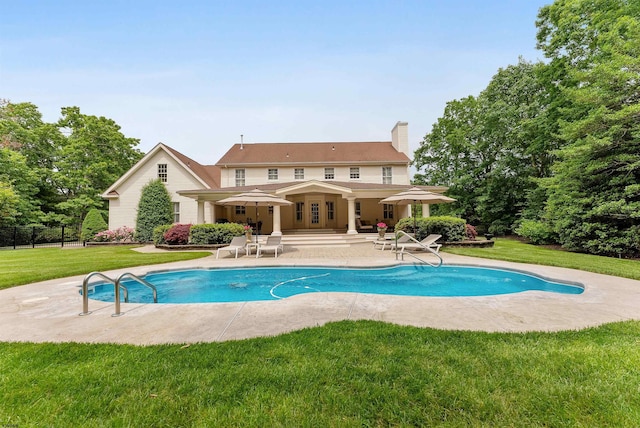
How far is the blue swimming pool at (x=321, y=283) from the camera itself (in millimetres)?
7258

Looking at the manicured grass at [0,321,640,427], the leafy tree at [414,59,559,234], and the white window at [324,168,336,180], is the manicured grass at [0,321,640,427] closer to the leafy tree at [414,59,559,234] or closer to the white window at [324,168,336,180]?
the white window at [324,168,336,180]

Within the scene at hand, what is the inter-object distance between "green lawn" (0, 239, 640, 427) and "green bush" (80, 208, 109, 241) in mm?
22442

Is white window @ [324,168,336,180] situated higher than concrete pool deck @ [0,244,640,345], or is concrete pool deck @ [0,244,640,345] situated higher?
white window @ [324,168,336,180]

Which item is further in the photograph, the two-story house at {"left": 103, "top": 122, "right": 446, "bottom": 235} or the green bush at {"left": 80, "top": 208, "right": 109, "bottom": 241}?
the two-story house at {"left": 103, "top": 122, "right": 446, "bottom": 235}

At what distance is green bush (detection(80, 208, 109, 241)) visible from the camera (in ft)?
68.5

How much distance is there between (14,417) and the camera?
85.6 inches

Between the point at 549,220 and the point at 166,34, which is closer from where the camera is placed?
the point at 166,34

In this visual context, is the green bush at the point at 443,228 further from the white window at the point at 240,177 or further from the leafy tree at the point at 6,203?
the leafy tree at the point at 6,203

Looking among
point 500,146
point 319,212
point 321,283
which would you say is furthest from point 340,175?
point 321,283

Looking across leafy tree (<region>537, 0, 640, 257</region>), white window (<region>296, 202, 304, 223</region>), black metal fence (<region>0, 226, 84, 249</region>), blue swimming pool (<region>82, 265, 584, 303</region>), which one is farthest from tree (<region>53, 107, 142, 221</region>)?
leafy tree (<region>537, 0, 640, 257</region>)

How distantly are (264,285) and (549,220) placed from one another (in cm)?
1760

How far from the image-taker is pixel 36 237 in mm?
22781

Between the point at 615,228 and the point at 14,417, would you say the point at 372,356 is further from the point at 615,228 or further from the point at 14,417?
the point at 615,228

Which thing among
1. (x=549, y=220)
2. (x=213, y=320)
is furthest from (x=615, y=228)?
(x=213, y=320)
